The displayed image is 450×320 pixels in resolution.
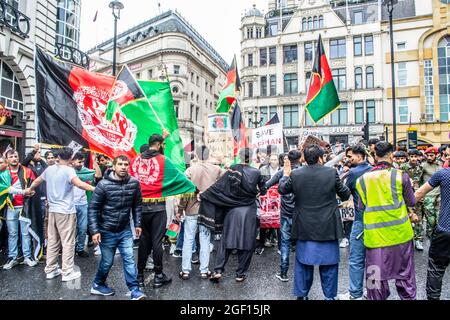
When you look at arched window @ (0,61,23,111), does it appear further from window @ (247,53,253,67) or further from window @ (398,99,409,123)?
window @ (398,99,409,123)

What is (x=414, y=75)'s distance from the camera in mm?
33594

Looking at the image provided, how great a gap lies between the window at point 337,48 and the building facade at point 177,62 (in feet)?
57.4

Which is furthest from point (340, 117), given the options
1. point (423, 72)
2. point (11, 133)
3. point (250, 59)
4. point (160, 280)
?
point (160, 280)

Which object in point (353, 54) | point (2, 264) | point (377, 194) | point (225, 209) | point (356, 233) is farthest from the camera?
point (353, 54)

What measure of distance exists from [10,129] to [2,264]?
10.1 m

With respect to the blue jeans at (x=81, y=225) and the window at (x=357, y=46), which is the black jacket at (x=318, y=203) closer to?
the blue jeans at (x=81, y=225)

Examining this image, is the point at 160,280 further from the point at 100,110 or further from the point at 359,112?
the point at 359,112

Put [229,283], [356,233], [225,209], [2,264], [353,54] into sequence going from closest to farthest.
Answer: [356,233] < [229,283] < [225,209] < [2,264] < [353,54]

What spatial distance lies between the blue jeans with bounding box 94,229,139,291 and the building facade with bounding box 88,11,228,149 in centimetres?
3499

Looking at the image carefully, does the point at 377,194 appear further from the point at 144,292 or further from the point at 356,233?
the point at 144,292

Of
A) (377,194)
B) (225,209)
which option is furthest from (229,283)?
(377,194)

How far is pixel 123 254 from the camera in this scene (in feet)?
14.4

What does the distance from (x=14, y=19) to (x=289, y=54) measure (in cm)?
3075

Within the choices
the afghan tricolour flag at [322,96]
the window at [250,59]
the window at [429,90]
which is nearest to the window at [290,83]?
the window at [250,59]
